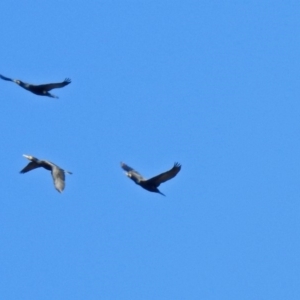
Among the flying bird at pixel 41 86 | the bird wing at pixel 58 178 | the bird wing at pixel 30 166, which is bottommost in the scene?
the bird wing at pixel 58 178

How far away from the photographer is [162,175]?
68875 mm

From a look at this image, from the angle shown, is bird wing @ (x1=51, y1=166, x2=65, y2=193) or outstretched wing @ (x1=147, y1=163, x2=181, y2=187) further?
bird wing @ (x1=51, y1=166, x2=65, y2=193)

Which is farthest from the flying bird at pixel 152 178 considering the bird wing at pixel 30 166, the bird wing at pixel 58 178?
the bird wing at pixel 30 166

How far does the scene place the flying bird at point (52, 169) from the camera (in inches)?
2815

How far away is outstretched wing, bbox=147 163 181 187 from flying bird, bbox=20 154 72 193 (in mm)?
3762

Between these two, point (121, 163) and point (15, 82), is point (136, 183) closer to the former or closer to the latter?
point (121, 163)

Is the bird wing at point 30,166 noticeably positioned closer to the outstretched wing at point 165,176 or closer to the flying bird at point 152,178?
the flying bird at point 152,178

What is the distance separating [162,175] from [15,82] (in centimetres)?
938

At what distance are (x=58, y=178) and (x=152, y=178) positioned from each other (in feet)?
14.9

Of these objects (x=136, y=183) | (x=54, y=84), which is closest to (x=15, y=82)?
(x=54, y=84)

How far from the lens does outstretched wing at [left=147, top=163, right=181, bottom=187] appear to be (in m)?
67.7

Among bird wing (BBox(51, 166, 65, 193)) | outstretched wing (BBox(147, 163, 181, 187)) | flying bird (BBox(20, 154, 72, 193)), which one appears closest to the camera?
outstretched wing (BBox(147, 163, 181, 187))

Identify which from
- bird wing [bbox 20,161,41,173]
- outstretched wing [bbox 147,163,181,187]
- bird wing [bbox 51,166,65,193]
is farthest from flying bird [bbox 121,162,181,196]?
bird wing [bbox 20,161,41,173]

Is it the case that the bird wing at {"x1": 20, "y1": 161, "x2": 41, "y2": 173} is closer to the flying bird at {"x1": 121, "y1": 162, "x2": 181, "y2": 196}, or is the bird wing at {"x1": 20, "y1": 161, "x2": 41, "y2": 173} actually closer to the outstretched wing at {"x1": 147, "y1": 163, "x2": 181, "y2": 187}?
the flying bird at {"x1": 121, "y1": 162, "x2": 181, "y2": 196}
